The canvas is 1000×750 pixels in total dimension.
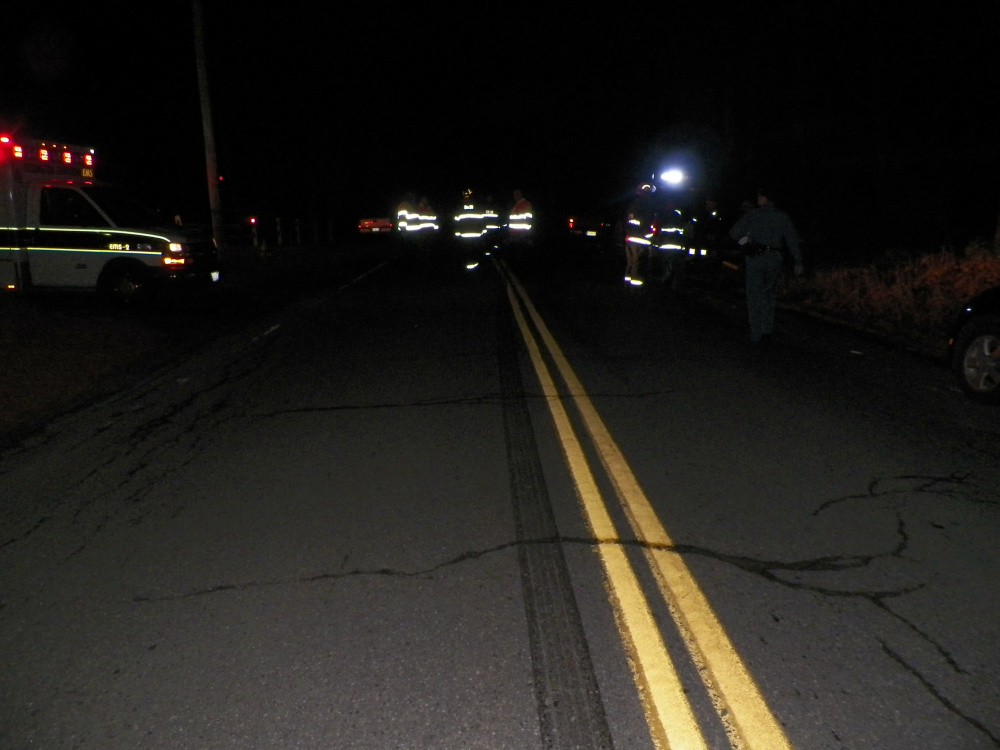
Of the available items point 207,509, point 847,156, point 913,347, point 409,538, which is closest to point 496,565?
point 409,538

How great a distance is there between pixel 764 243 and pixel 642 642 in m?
7.92

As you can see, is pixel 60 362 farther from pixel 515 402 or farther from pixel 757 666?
pixel 757 666

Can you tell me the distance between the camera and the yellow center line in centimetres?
323

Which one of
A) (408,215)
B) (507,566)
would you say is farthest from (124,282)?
(408,215)

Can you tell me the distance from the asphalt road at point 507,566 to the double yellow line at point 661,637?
0.05 ft

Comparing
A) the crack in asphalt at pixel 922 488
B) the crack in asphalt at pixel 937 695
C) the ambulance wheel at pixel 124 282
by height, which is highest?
the ambulance wheel at pixel 124 282

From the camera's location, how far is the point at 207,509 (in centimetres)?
560

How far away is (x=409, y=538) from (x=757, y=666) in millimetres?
2092

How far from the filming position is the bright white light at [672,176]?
1925cm

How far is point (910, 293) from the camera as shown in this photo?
13.4 m

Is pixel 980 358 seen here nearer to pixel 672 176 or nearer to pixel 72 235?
pixel 672 176

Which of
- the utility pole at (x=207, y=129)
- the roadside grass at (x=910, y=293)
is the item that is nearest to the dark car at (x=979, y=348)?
the roadside grass at (x=910, y=293)

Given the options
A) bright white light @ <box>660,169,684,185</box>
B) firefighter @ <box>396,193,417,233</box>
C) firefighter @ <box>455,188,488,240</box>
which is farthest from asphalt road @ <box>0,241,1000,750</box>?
firefighter @ <box>396,193,417,233</box>

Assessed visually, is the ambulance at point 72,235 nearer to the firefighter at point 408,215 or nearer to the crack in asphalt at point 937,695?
the crack in asphalt at point 937,695
